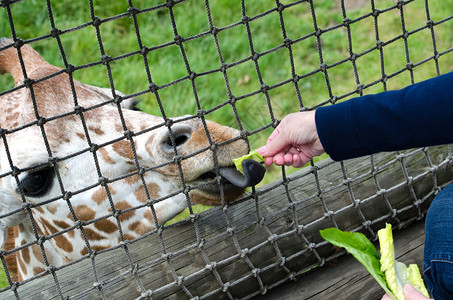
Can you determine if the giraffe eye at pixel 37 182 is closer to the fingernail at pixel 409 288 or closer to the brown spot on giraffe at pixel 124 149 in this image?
the brown spot on giraffe at pixel 124 149

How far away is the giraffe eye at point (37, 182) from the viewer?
2.54 metres

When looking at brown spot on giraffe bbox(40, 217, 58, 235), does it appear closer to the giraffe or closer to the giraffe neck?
the giraffe

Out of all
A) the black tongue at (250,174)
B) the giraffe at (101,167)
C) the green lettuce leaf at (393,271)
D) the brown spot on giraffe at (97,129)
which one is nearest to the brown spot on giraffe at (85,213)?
the giraffe at (101,167)

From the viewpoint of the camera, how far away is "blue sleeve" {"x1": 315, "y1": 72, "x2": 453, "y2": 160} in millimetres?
1942

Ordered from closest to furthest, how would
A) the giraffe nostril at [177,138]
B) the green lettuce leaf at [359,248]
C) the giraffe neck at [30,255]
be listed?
the green lettuce leaf at [359,248]
the giraffe nostril at [177,138]
the giraffe neck at [30,255]

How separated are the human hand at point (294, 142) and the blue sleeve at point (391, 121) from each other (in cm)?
6

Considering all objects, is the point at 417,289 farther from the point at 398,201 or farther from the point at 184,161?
the point at 184,161

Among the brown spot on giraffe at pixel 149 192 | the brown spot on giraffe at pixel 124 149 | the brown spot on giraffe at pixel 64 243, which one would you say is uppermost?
the brown spot on giraffe at pixel 124 149

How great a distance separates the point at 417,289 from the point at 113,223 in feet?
4.57

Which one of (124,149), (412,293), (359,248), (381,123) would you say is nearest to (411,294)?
(412,293)

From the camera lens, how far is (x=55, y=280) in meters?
2.28

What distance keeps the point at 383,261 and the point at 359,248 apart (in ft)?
0.39

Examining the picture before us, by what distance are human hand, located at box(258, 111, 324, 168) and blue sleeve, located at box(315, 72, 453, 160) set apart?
0.06 m

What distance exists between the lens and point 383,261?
2062 mm
